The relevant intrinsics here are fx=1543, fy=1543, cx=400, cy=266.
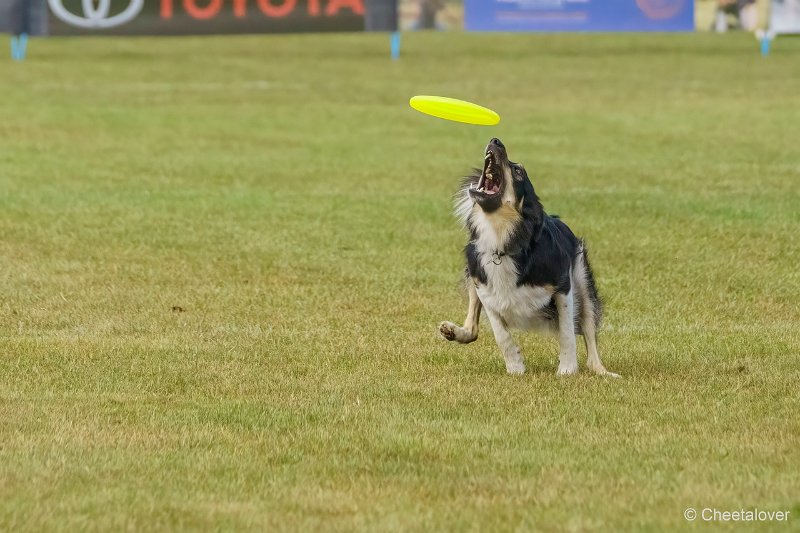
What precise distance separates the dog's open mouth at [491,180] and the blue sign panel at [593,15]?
30756 mm

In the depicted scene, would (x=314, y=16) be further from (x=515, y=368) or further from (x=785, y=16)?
(x=515, y=368)

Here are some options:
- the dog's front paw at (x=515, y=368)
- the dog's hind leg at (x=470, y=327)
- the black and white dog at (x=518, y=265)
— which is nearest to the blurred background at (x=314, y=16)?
the dog's hind leg at (x=470, y=327)

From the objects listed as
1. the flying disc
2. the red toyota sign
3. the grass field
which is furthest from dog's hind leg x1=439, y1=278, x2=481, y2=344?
the red toyota sign

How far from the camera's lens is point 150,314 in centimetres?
1081

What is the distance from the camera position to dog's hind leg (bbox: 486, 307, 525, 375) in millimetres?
8602

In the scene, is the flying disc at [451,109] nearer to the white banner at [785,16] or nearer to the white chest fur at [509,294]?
the white chest fur at [509,294]

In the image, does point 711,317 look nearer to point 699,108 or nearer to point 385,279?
point 385,279

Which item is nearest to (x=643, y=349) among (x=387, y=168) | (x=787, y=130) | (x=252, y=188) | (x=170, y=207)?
(x=170, y=207)

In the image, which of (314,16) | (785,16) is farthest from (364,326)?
(785,16)

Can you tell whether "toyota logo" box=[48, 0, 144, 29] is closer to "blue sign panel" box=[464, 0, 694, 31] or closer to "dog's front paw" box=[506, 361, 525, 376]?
"blue sign panel" box=[464, 0, 694, 31]

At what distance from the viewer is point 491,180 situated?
830 cm

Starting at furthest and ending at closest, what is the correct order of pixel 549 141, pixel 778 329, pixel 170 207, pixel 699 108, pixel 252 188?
pixel 699 108, pixel 549 141, pixel 252 188, pixel 170 207, pixel 778 329

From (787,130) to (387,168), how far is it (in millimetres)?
7466

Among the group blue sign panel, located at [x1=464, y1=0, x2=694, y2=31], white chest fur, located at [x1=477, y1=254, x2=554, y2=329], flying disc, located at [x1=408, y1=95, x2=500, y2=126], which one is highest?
flying disc, located at [x1=408, y1=95, x2=500, y2=126]
